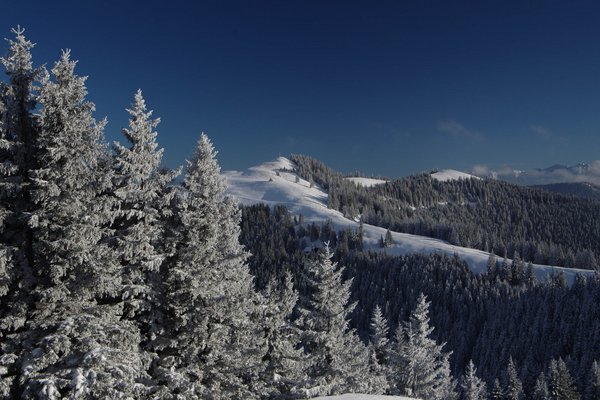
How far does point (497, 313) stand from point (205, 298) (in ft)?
517

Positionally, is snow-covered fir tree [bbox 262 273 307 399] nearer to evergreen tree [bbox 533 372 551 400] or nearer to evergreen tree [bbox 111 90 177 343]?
evergreen tree [bbox 111 90 177 343]

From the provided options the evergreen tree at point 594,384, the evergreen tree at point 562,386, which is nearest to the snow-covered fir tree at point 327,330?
the evergreen tree at point 562,386

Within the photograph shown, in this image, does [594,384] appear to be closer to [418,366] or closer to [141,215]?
[418,366]

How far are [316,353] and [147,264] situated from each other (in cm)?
1066

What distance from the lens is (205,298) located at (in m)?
18.5

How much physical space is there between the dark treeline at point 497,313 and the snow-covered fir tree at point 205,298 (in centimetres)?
9596

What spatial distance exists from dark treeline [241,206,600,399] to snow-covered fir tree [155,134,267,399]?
95957mm

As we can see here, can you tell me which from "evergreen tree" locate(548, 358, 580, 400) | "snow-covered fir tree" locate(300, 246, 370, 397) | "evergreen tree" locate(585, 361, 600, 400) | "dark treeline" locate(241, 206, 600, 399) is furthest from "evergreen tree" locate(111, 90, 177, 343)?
"dark treeline" locate(241, 206, 600, 399)

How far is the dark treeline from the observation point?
405 ft

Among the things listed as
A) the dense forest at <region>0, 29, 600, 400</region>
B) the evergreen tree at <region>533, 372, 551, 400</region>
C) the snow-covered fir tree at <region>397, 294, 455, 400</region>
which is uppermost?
the dense forest at <region>0, 29, 600, 400</region>

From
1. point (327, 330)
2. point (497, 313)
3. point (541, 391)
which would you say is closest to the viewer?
point (327, 330)

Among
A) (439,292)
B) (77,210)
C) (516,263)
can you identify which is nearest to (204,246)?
(77,210)

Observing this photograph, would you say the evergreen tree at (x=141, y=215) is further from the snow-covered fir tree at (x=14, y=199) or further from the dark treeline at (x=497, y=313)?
the dark treeline at (x=497, y=313)

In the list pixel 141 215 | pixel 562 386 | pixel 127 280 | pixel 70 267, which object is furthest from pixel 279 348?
pixel 562 386
